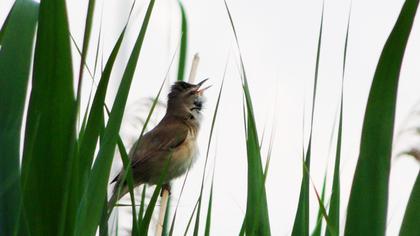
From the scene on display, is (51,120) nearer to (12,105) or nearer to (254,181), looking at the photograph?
(12,105)

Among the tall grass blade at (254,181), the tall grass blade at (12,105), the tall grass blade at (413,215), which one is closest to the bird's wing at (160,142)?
the tall grass blade at (254,181)

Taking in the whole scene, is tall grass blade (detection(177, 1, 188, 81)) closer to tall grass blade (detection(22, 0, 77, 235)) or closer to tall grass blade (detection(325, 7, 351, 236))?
tall grass blade (detection(325, 7, 351, 236))

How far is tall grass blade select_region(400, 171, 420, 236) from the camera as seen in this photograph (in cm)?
153

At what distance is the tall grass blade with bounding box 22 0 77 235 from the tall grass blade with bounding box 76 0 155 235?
7cm

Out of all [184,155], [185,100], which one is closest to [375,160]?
[184,155]

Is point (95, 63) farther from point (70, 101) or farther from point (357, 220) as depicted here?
point (357, 220)

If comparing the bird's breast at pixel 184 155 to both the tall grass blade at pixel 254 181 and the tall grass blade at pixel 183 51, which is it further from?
the tall grass blade at pixel 254 181

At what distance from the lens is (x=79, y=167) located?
1.66 metres

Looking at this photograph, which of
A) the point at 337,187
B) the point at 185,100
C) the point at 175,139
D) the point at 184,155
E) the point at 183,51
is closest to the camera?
the point at 337,187

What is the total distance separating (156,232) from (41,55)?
2.51ft

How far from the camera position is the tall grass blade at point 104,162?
1620 millimetres

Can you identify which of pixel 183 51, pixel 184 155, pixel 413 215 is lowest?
pixel 413 215

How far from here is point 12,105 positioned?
164 cm

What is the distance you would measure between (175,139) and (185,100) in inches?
18.0
